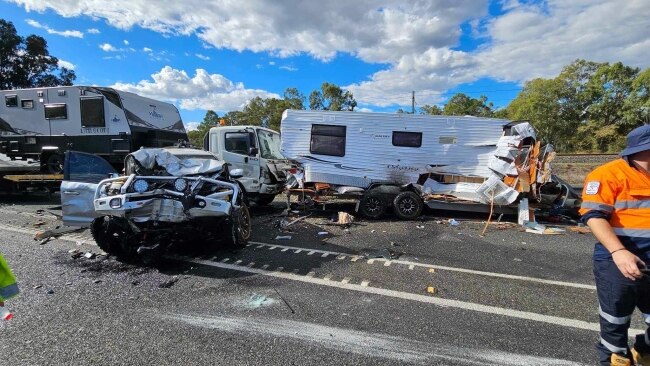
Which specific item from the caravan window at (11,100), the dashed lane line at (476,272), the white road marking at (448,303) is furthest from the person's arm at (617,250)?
the caravan window at (11,100)

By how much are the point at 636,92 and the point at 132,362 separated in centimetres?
4534

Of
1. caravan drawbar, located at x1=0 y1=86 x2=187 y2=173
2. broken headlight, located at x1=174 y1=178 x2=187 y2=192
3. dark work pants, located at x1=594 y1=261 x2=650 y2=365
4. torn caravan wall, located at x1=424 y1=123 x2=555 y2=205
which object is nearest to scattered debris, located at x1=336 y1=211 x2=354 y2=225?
torn caravan wall, located at x1=424 y1=123 x2=555 y2=205

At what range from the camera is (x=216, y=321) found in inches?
135

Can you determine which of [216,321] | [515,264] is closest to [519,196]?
[515,264]

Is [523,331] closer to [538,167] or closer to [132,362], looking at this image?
[132,362]

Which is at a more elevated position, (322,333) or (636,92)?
(636,92)

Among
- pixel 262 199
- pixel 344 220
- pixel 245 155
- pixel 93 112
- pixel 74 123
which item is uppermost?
pixel 93 112

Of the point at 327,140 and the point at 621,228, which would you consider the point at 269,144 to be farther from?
the point at 621,228

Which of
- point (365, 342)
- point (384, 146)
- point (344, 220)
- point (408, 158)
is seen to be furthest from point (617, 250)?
point (384, 146)

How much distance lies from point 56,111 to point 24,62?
76.1ft

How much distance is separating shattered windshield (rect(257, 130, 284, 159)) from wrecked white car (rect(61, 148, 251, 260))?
3.42 meters

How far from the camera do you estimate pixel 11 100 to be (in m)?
10.8

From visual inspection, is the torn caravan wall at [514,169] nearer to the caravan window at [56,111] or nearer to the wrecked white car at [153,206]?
the wrecked white car at [153,206]

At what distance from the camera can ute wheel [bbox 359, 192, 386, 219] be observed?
8812 millimetres
